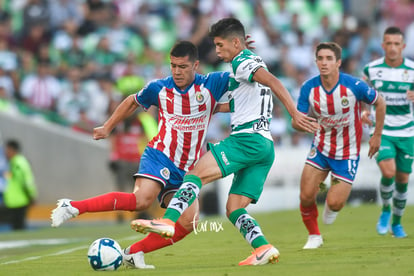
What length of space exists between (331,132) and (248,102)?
7.49ft

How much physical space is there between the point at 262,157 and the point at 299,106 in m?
2.07

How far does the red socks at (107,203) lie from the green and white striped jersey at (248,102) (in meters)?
1.15

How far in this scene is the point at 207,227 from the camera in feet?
49.0

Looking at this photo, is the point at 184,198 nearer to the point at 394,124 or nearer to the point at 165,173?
the point at 165,173

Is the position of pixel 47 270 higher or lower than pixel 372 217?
higher

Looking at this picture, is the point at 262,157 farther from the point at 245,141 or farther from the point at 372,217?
the point at 372,217

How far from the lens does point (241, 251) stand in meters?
10.2

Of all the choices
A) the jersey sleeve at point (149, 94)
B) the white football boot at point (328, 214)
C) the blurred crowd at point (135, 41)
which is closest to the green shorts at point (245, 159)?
the jersey sleeve at point (149, 94)

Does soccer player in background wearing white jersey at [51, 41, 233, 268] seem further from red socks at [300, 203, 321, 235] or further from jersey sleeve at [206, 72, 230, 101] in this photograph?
red socks at [300, 203, 321, 235]

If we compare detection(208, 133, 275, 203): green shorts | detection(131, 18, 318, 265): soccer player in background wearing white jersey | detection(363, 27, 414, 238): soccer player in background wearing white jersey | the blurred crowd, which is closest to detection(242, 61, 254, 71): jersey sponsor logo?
detection(131, 18, 318, 265): soccer player in background wearing white jersey

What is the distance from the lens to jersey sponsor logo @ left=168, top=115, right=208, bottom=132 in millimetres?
8609

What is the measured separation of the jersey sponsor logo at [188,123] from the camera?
8609 mm

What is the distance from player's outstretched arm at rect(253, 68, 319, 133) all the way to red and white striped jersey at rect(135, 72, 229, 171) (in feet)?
2.23

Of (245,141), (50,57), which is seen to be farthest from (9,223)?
(245,141)
